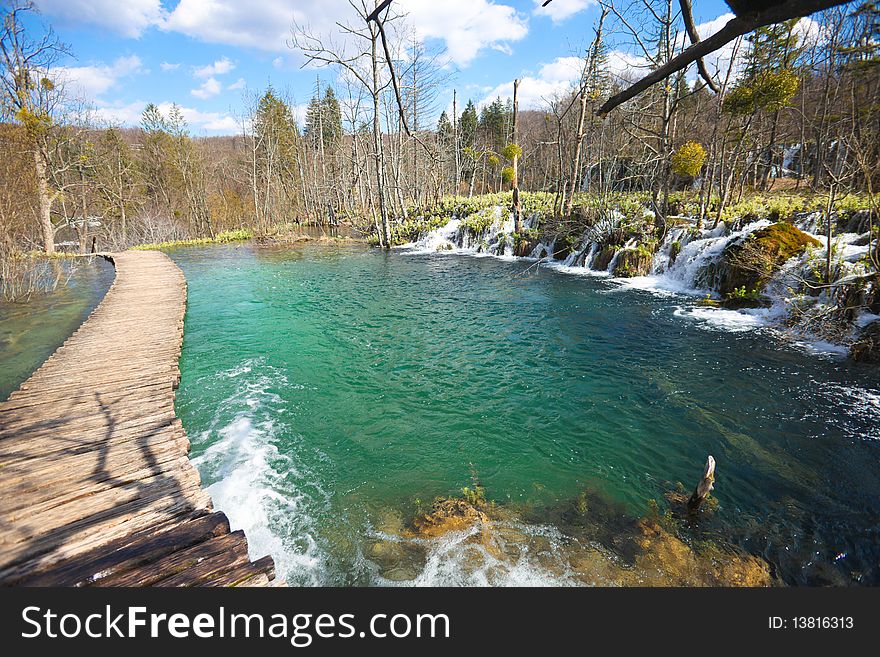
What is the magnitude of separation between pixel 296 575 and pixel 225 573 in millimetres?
996

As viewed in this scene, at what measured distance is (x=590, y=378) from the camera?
727cm

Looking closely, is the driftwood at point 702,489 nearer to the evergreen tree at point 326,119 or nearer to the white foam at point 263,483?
the white foam at point 263,483

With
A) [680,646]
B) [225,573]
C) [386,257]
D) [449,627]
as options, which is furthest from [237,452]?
[386,257]

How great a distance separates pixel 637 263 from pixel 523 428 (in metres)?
11.9

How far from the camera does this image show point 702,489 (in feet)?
13.4

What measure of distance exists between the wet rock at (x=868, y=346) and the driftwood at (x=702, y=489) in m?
6.05

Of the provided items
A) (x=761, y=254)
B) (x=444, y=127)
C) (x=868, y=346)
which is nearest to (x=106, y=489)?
(x=868, y=346)

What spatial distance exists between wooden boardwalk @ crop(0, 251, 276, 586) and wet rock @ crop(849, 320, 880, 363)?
34.0 feet

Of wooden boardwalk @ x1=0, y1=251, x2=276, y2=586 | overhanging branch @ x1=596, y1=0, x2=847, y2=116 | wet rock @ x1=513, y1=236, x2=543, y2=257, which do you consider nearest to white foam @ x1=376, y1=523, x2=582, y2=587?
wooden boardwalk @ x1=0, y1=251, x2=276, y2=586

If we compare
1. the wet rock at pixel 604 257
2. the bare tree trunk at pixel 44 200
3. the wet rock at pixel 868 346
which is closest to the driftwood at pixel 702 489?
the wet rock at pixel 868 346

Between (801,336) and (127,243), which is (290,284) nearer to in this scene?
(801,336)

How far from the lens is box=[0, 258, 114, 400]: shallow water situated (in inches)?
316

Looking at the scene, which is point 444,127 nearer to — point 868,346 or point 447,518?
point 868,346

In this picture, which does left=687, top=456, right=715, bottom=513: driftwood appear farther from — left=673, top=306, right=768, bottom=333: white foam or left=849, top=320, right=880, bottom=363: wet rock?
left=673, top=306, right=768, bottom=333: white foam
